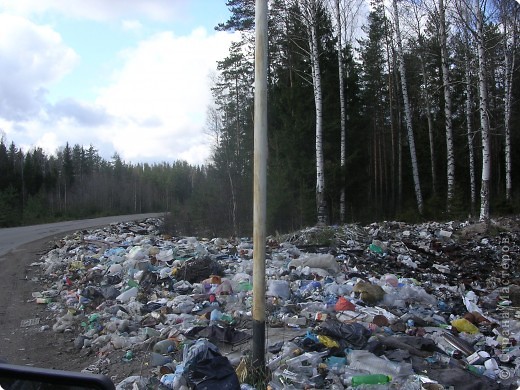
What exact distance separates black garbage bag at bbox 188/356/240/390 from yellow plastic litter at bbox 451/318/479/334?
329cm

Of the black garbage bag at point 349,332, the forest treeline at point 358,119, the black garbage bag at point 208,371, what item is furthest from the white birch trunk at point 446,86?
the black garbage bag at point 208,371

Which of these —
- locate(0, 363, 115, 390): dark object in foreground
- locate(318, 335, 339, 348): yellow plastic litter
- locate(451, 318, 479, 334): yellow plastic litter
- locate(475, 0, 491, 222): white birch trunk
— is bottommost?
locate(451, 318, 479, 334): yellow plastic litter

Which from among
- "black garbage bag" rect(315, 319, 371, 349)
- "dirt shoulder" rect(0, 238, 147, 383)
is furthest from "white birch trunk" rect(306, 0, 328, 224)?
"black garbage bag" rect(315, 319, 371, 349)

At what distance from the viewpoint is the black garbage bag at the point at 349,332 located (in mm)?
4465

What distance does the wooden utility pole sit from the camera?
3541 millimetres

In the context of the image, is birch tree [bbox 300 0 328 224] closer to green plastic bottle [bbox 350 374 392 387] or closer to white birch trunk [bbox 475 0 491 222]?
white birch trunk [bbox 475 0 491 222]

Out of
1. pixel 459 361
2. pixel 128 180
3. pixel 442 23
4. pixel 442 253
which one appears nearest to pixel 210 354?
pixel 459 361

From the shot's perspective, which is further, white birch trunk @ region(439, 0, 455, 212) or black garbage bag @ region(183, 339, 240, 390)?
white birch trunk @ region(439, 0, 455, 212)

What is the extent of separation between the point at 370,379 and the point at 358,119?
22424 millimetres

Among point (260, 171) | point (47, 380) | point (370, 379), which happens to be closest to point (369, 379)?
point (370, 379)

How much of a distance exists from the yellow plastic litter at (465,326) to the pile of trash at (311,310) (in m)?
0.02

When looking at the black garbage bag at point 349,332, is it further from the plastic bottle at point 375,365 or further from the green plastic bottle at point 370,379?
the green plastic bottle at point 370,379

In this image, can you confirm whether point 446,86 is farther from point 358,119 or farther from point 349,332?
point 349,332

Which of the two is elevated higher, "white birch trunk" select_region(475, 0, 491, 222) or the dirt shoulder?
"white birch trunk" select_region(475, 0, 491, 222)
